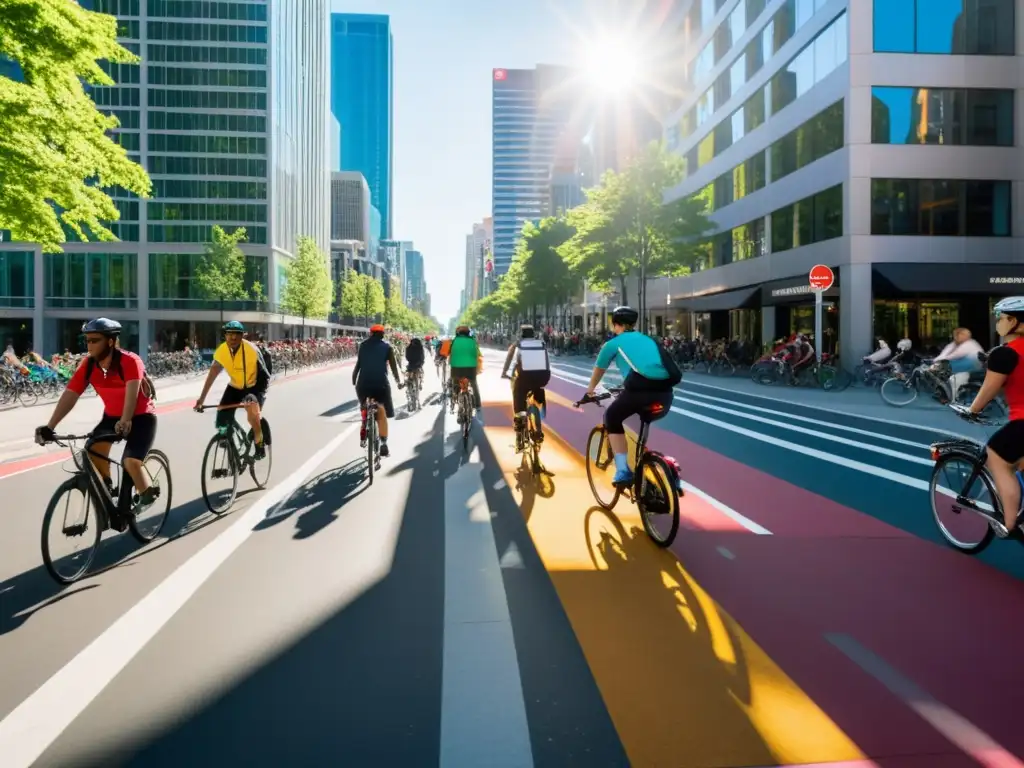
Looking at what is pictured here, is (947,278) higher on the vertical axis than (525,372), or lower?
higher

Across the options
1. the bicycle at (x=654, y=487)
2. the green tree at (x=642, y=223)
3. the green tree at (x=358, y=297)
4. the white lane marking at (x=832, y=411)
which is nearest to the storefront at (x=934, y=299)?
the white lane marking at (x=832, y=411)

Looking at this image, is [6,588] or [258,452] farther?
[258,452]

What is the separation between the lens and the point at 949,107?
2834 centimetres

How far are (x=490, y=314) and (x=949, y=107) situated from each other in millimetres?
124581

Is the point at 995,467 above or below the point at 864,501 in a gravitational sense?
above

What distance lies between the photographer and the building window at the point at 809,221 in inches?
1175

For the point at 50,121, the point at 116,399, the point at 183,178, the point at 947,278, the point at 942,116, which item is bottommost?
the point at 116,399

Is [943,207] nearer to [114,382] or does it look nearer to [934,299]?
[934,299]

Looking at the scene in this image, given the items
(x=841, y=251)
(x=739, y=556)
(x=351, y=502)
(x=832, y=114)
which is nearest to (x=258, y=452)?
(x=351, y=502)

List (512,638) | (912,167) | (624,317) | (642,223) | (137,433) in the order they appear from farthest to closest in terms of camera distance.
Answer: (642,223) < (912,167) < (624,317) < (137,433) < (512,638)

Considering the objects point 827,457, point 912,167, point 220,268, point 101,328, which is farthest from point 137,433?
point 220,268

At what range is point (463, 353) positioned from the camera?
1323 centimetres

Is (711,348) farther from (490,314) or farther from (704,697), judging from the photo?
(490,314)

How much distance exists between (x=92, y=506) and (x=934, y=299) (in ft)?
97.6
